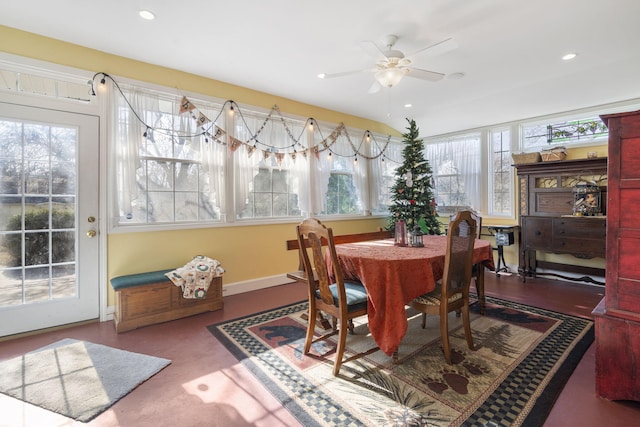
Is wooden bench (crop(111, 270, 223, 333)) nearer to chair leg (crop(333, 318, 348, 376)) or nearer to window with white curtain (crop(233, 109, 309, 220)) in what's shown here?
window with white curtain (crop(233, 109, 309, 220))

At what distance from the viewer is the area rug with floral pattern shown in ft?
5.50

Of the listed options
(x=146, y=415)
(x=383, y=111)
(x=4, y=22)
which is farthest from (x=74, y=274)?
(x=383, y=111)

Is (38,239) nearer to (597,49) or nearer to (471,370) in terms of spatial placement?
(471,370)

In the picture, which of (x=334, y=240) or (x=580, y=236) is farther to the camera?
(x=580, y=236)

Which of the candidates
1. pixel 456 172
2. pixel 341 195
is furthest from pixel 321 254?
pixel 456 172

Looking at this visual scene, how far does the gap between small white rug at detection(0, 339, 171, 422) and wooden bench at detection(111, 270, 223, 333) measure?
1.19ft

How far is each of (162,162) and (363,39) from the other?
2.50 metres

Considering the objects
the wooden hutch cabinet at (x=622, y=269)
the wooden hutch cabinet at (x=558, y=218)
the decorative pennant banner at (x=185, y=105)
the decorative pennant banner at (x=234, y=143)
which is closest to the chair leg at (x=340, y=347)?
the wooden hutch cabinet at (x=622, y=269)

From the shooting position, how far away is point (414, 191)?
5.08 m

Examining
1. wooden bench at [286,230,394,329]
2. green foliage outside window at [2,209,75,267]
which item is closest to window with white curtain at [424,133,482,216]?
wooden bench at [286,230,394,329]

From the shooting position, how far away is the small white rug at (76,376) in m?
1.79

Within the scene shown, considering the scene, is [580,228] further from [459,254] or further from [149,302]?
[149,302]

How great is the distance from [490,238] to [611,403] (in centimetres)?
386

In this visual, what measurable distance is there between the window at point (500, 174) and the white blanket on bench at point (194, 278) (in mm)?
4668
